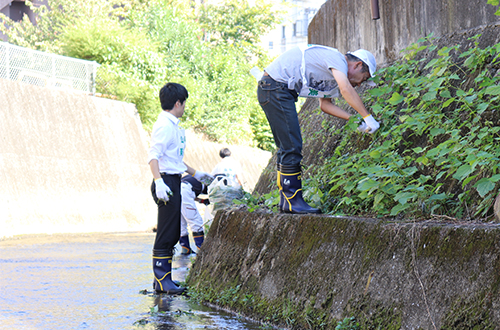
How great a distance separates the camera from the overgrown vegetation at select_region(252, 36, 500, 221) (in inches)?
141

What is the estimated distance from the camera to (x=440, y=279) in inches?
110

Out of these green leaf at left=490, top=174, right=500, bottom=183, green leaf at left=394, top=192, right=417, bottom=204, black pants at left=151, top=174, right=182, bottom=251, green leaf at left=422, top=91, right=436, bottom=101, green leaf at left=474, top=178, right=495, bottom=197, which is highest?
green leaf at left=422, top=91, right=436, bottom=101

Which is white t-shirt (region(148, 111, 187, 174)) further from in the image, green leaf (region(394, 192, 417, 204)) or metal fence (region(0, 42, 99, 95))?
metal fence (region(0, 42, 99, 95))

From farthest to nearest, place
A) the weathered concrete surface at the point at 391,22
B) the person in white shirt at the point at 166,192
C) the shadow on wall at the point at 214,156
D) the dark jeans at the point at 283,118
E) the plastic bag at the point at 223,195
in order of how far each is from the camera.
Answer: the shadow on wall at the point at 214,156 → the plastic bag at the point at 223,195 → the weathered concrete surface at the point at 391,22 → the person in white shirt at the point at 166,192 → the dark jeans at the point at 283,118

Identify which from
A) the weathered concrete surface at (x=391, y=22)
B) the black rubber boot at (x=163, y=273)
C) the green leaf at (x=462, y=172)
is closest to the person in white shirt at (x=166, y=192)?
the black rubber boot at (x=163, y=273)

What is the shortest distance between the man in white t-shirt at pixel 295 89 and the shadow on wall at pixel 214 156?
598 inches

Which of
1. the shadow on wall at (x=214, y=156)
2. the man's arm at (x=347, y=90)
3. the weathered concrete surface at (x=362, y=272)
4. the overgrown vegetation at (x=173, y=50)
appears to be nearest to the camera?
the weathered concrete surface at (x=362, y=272)

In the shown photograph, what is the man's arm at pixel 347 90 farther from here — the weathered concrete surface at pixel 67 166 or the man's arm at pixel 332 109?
the weathered concrete surface at pixel 67 166

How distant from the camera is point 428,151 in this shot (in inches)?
153

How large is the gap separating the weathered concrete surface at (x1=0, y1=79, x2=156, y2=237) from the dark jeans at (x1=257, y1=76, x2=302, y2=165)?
917 cm

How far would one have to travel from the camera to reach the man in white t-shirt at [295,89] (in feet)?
14.8

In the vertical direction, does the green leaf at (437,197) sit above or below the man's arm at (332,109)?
below

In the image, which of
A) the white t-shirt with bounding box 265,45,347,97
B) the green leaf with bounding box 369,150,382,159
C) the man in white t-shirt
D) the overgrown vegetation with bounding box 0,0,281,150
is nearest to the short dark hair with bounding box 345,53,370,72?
the man in white t-shirt

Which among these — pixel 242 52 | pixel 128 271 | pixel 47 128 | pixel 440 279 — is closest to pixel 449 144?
pixel 440 279
